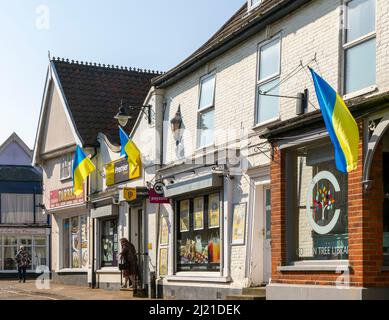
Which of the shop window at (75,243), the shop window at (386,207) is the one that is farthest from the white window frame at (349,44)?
the shop window at (75,243)

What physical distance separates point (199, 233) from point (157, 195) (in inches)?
71.3

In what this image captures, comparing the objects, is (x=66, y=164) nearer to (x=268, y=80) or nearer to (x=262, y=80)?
(x=262, y=80)

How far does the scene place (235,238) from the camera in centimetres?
1678

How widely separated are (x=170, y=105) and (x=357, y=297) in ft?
32.4

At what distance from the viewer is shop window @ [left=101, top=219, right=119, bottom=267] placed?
24766mm

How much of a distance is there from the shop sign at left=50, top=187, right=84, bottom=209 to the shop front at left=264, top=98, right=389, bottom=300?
13854 mm

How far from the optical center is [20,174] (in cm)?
4491

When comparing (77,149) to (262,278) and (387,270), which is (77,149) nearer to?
(262,278)

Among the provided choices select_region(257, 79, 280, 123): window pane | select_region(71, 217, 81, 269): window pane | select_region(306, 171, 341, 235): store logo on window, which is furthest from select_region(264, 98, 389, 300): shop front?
select_region(71, 217, 81, 269): window pane

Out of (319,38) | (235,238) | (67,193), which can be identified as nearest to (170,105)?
(235,238)

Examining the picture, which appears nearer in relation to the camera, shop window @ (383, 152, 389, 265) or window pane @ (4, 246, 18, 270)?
shop window @ (383, 152, 389, 265)

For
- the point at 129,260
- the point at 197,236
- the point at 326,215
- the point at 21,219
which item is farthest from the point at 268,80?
the point at 21,219

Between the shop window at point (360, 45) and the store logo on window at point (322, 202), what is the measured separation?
5.11 feet
